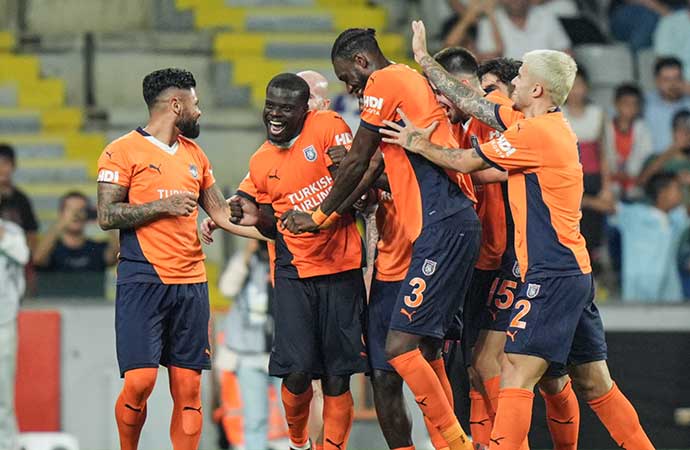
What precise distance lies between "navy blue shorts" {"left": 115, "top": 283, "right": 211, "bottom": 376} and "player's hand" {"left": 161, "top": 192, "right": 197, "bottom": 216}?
0.45 meters

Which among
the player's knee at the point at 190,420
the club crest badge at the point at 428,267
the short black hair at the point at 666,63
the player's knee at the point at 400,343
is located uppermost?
the short black hair at the point at 666,63

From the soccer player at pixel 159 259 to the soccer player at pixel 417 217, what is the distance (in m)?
0.81

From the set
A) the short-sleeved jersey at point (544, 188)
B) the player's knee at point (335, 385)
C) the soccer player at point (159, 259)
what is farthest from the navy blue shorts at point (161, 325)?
the short-sleeved jersey at point (544, 188)

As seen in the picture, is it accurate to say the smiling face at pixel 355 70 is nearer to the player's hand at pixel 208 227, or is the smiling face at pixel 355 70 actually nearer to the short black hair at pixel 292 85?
the short black hair at pixel 292 85

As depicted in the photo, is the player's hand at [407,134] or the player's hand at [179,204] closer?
the player's hand at [407,134]

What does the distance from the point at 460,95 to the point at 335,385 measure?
176cm

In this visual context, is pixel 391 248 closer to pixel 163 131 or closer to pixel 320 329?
pixel 320 329

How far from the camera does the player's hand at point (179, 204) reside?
7664 millimetres

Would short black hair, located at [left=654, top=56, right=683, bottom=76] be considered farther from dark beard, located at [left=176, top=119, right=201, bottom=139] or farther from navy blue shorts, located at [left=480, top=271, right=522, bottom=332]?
dark beard, located at [left=176, top=119, right=201, bottom=139]

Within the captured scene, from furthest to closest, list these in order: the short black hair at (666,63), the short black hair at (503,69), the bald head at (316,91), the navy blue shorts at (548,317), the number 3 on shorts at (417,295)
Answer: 1. the short black hair at (666,63)
2. the bald head at (316,91)
3. the short black hair at (503,69)
4. the number 3 on shorts at (417,295)
5. the navy blue shorts at (548,317)

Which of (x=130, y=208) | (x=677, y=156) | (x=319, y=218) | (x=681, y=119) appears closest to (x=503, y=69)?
(x=319, y=218)

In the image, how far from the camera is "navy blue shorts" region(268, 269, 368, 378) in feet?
25.3

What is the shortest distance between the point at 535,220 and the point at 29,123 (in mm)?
9285

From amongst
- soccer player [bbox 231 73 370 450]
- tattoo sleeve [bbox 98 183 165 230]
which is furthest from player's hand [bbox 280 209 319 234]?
tattoo sleeve [bbox 98 183 165 230]
